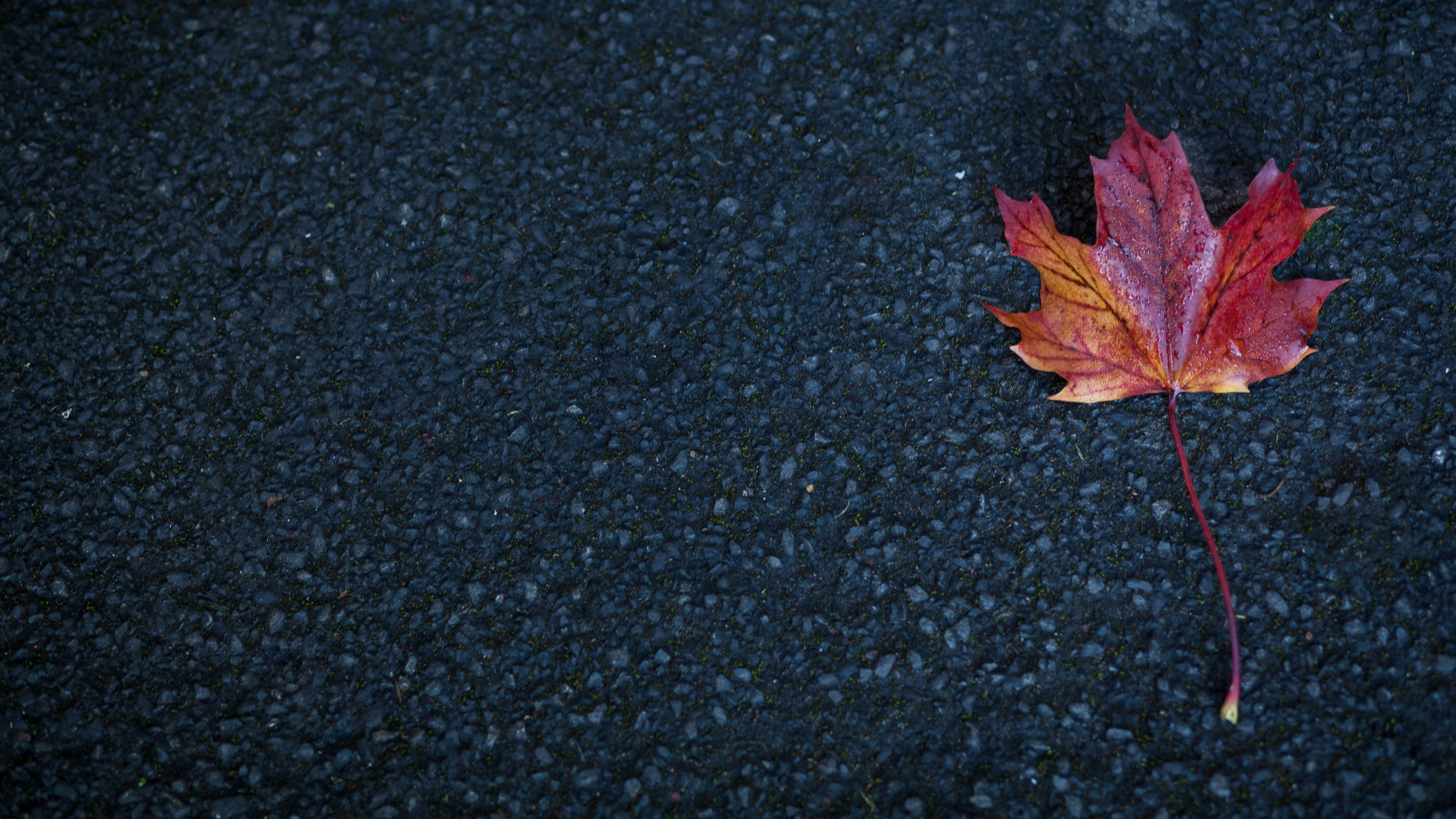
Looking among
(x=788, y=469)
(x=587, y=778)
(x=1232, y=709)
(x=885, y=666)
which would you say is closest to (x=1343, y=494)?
(x=1232, y=709)

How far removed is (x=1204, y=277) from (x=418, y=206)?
1898 mm

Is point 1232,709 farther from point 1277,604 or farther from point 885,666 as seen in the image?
point 885,666

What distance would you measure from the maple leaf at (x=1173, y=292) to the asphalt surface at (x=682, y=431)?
123mm

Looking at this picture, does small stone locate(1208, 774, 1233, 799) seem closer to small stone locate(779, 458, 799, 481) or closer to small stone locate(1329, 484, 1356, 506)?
small stone locate(1329, 484, 1356, 506)

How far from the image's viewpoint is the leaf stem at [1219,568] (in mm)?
1938

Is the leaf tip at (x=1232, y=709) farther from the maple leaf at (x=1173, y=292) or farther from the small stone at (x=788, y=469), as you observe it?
the small stone at (x=788, y=469)

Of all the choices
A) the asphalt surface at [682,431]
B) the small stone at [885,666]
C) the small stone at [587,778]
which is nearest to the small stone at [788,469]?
the asphalt surface at [682,431]

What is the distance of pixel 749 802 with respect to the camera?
195 centimetres

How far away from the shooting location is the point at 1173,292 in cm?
214

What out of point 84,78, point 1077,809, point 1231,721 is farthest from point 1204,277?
point 84,78

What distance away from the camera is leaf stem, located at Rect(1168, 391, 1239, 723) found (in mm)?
1938

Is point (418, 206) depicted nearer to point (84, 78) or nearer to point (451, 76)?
point (451, 76)

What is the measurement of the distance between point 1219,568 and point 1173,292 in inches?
23.5

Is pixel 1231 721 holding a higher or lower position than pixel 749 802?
higher
